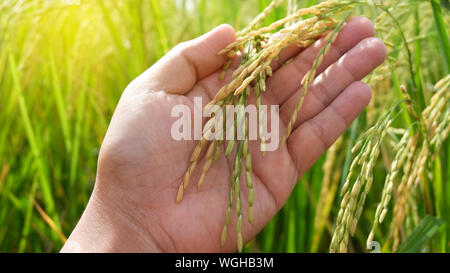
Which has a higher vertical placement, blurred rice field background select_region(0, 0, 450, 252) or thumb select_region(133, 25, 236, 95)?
thumb select_region(133, 25, 236, 95)

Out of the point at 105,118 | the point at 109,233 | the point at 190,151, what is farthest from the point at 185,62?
the point at 105,118

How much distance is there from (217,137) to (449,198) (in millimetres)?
762

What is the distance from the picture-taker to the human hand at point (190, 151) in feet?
4.25

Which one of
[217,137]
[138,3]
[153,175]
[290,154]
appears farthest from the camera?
[138,3]

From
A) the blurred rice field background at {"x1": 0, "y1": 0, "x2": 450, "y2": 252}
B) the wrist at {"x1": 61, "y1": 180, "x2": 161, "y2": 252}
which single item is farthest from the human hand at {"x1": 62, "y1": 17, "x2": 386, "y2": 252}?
the blurred rice field background at {"x1": 0, "y1": 0, "x2": 450, "y2": 252}

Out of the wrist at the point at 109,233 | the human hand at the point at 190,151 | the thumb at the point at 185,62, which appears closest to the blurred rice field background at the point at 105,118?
the human hand at the point at 190,151

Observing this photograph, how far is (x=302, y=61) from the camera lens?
1488mm

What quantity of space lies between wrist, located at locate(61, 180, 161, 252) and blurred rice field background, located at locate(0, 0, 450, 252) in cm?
44

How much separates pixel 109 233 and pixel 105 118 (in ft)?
3.35

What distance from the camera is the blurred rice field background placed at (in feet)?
4.87

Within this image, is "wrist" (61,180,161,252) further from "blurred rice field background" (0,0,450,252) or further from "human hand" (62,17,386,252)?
"blurred rice field background" (0,0,450,252)

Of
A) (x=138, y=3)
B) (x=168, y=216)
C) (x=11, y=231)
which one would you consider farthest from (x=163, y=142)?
(x=11, y=231)

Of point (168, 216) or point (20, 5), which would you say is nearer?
point (168, 216)
